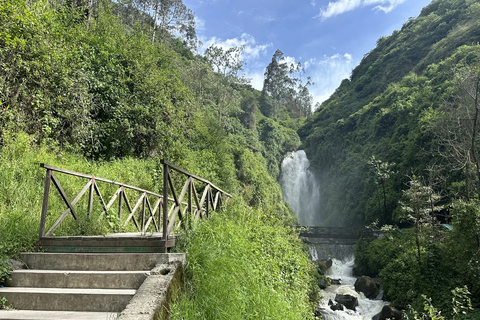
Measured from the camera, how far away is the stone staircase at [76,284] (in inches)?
104

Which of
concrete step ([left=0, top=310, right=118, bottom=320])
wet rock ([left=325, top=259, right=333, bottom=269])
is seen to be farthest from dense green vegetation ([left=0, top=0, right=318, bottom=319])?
wet rock ([left=325, top=259, right=333, bottom=269])

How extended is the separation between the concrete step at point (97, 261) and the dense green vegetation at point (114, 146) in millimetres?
316

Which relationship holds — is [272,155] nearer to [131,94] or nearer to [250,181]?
[250,181]

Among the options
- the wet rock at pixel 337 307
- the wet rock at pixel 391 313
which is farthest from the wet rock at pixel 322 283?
the wet rock at pixel 391 313

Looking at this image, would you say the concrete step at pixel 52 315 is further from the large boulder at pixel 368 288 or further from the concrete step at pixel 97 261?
the large boulder at pixel 368 288

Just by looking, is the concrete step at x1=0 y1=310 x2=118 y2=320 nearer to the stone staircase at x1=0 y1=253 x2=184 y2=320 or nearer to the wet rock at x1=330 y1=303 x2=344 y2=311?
the stone staircase at x1=0 y1=253 x2=184 y2=320

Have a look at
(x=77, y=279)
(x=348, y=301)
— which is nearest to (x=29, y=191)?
(x=77, y=279)

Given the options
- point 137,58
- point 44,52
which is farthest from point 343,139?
point 44,52

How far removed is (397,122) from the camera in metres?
32.5

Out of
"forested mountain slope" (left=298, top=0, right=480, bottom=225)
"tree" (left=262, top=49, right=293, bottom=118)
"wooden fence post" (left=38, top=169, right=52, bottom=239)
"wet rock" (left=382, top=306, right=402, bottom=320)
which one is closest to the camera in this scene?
"wooden fence post" (left=38, top=169, right=52, bottom=239)

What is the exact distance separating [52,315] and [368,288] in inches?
699

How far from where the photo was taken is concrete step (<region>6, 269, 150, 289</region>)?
2944 mm

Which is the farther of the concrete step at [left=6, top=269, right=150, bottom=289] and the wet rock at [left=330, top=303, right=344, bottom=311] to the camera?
the wet rock at [left=330, top=303, right=344, bottom=311]

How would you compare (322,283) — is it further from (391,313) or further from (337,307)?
(391,313)
